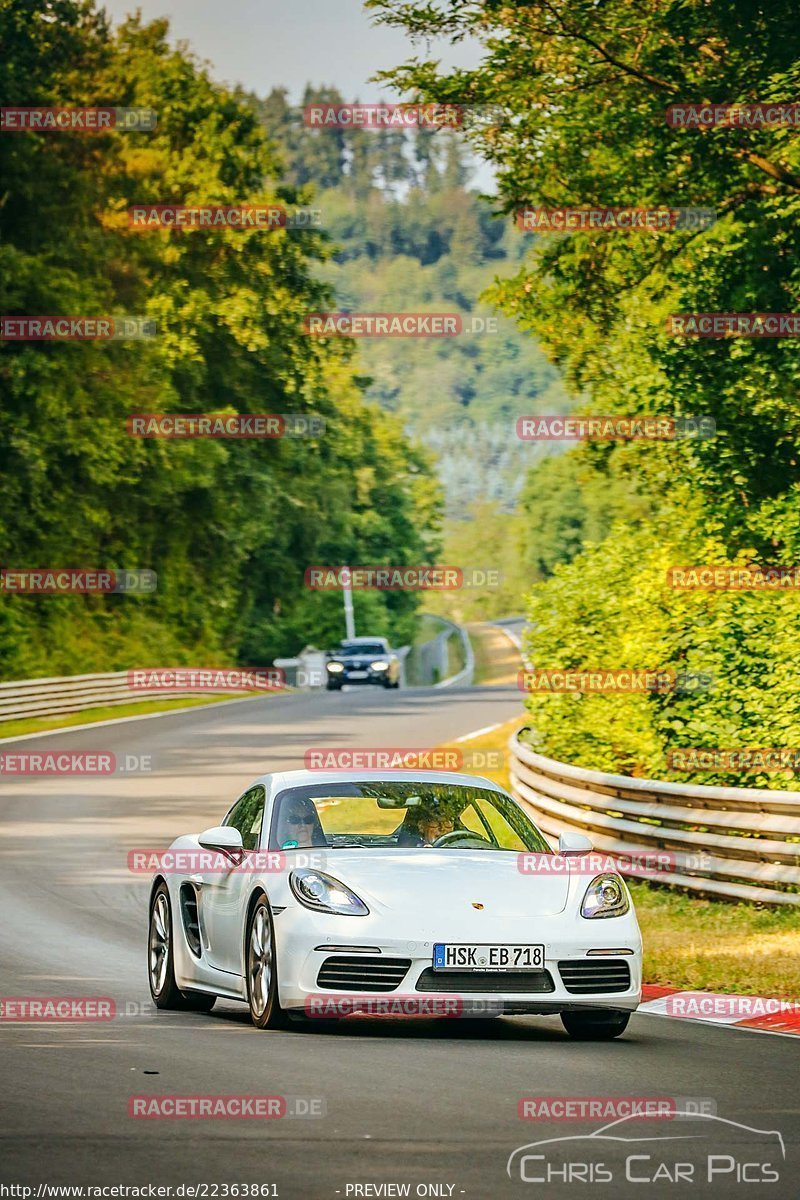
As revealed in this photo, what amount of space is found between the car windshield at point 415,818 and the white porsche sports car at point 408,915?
0.01 meters

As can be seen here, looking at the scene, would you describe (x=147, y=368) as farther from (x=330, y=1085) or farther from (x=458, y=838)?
(x=330, y=1085)

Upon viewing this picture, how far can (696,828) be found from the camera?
1745cm

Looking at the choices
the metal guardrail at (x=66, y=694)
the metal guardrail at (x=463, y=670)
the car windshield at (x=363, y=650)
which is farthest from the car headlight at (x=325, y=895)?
the car windshield at (x=363, y=650)

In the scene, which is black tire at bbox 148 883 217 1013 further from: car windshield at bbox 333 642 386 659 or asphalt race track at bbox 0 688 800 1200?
car windshield at bbox 333 642 386 659

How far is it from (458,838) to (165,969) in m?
2.05

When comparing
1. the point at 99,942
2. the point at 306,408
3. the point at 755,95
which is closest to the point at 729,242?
the point at 755,95

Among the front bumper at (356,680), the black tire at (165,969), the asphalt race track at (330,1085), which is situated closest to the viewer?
the asphalt race track at (330,1085)

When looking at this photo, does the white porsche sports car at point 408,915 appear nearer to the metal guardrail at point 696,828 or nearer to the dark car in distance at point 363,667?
the metal guardrail at point 696,828

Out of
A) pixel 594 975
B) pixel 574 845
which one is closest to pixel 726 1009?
pixel 574 845

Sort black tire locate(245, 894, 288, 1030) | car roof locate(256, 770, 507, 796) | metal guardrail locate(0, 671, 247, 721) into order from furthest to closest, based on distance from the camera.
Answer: metal guardrail locate(0, 671, 247, 721), car roof locate(256, 770, 507, 796), black tire locate(245, 894, 288, 1030)

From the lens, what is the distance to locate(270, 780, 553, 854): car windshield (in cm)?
1080

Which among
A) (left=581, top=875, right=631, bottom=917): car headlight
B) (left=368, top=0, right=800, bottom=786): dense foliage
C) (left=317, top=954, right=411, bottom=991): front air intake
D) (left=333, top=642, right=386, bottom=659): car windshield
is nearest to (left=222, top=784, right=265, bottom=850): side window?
(left=317, top=954, right=411, bottom=991): front air intake

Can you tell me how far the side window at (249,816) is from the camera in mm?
11141

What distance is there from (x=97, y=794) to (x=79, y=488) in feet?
96.4
